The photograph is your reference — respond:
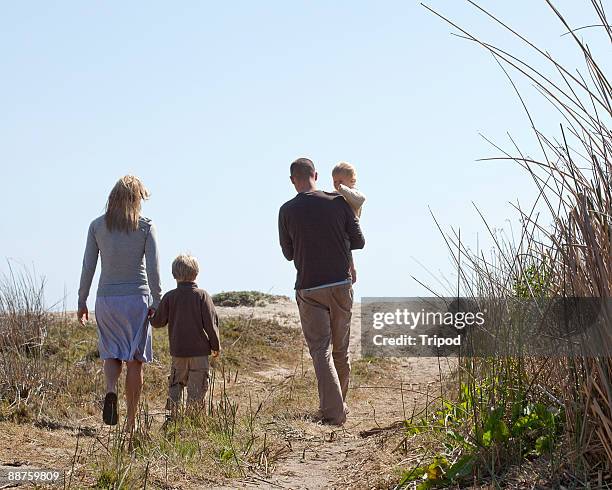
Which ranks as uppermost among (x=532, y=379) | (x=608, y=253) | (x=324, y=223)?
(x=324, y=223)

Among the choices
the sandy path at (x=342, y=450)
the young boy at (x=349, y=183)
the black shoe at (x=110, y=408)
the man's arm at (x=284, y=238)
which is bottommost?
the sandy path at (x=342, y=450)

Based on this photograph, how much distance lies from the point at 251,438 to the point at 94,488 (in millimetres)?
1511

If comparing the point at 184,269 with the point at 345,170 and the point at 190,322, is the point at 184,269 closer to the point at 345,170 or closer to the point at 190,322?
the point at 190,322

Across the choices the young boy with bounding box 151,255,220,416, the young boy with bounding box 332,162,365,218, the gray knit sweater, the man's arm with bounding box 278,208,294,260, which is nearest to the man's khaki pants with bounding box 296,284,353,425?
the man's arm with bounding box 278,208,294,260

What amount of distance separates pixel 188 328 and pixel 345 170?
168 cm

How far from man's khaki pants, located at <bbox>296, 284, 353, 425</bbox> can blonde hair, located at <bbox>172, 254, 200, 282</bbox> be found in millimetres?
827

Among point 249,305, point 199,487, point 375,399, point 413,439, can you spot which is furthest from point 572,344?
point 249,305

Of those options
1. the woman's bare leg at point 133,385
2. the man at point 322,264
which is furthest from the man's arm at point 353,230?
the woman's bare leg at point 133,385

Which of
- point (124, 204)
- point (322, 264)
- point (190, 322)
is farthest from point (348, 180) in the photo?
point (124, 204)

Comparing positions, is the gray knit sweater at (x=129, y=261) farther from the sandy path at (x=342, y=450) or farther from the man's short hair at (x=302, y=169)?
the sandy path at (x=342, y=450)

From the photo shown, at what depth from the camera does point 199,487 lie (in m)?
4.59

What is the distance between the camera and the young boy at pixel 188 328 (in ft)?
23.1

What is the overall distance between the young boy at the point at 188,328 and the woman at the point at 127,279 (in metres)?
0.47

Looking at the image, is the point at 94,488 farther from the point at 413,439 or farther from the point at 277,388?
the point at 277,388
